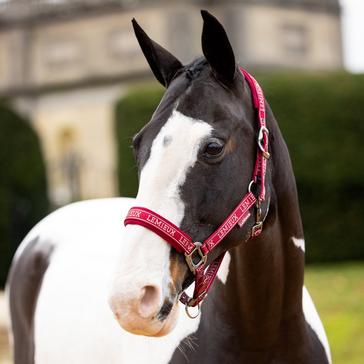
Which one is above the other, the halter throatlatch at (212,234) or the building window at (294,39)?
the building window at (294,39)

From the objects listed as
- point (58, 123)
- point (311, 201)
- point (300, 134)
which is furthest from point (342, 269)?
point (58, 123)

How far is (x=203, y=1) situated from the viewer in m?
32.4

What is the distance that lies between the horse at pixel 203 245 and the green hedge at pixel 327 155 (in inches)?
431

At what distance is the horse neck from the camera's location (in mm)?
3543

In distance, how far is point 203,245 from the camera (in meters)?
3.17

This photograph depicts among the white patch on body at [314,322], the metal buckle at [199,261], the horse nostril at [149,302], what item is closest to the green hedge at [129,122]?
the white patch on body at [314,322]

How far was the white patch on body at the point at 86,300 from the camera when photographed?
3.79 metres

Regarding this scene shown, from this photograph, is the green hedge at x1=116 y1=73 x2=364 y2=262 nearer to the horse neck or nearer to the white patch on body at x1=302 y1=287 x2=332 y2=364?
the white patch on body at x1=302 y1=287 x2=332 y2=364

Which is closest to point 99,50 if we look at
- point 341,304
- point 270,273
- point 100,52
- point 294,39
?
point 100,52

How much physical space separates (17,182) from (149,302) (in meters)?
14.7

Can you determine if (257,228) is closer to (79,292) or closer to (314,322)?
(314,322)

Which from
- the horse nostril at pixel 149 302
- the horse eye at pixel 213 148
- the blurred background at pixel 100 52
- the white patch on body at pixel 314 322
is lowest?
the white patch on body at pixel 314 322

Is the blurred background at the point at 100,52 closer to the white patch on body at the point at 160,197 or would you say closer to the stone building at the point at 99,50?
the stone building at the point at 99,50

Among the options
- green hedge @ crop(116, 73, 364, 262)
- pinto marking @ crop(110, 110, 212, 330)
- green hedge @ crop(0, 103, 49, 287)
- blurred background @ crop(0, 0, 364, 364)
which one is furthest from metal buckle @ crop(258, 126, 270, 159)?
blurred background @ crop(0, 0, 364, 364)
